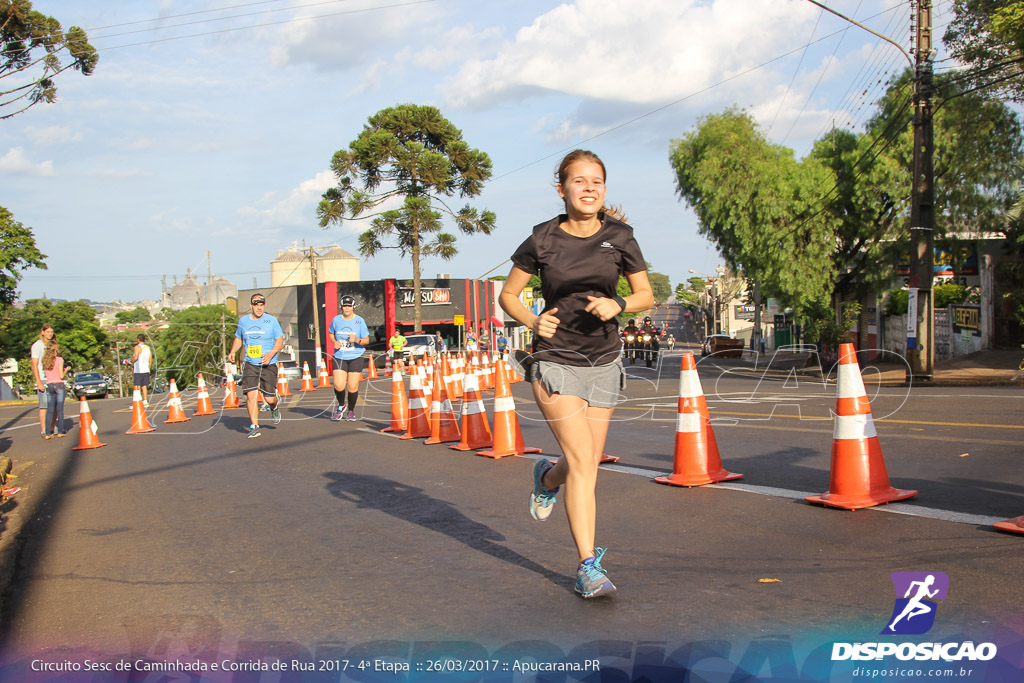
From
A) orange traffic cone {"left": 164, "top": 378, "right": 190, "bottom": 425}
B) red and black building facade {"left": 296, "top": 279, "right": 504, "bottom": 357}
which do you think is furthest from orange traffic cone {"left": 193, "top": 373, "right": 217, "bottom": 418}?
red and black building facade {"left": 296, "top": 279, "right": 504, "bottom": 357}

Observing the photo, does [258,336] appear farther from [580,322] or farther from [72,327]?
[72,327]

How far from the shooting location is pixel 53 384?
1405 centimetres

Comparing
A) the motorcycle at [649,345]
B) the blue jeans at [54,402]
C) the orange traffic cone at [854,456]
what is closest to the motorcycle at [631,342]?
the motorcycle at [649,345]

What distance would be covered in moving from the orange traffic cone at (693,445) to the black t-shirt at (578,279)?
2.46 m

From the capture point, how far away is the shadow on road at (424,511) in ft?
15.5

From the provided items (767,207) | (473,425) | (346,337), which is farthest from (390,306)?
(473,425)

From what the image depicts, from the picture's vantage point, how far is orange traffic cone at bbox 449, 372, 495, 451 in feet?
30.8

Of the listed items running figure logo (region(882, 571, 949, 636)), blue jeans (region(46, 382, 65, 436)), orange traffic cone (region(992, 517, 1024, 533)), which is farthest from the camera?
blue jeans (region(46, 382, 65, 436))

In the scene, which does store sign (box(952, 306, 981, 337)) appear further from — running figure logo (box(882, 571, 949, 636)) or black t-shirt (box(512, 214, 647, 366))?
black t-shirt (box(512, 214, 647, 366))

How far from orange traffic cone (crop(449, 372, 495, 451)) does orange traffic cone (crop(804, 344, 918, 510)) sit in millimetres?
4400

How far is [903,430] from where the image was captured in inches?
370

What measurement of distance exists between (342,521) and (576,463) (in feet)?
8.39

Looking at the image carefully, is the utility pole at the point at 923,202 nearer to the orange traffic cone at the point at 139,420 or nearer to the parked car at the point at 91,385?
the orange traffic cone at the point at 139,420

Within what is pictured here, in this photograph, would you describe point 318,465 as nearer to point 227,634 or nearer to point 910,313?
point 227,634
